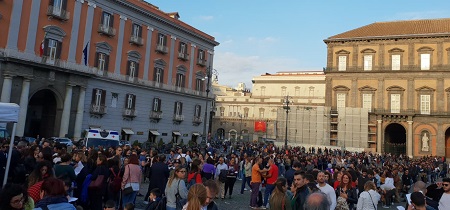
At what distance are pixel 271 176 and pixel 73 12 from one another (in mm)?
24326

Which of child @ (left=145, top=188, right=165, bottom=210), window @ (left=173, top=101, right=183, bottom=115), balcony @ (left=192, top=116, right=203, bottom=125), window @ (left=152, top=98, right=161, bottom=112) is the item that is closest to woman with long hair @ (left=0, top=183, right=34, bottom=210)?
child @ (left=145, top=188, right=165, bottom=210)

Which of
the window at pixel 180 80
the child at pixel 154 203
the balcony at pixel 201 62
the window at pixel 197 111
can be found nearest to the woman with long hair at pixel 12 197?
the child at pixel 154 203

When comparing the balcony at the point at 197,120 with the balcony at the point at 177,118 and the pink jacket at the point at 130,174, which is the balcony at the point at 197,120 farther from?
the pink jacket at the point at 130,174

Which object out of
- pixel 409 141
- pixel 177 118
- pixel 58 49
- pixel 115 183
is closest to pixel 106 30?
pixel 58 49

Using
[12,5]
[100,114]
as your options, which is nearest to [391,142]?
[100,114]

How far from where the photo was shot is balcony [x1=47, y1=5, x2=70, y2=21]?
2606cm

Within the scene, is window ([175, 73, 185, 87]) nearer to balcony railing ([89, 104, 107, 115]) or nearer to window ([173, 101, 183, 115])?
window ([173, 101, 183, 115])

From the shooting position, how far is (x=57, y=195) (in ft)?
13.2

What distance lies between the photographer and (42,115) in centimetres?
2911

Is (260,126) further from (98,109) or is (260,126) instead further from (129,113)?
(98,109)

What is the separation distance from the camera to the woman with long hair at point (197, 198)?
384 centimetres

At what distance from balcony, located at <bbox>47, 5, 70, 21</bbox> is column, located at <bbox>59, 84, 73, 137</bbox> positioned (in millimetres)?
5455

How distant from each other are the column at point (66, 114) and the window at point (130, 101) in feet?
20.2

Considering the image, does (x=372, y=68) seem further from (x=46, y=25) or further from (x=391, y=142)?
(x=46, y=25)
